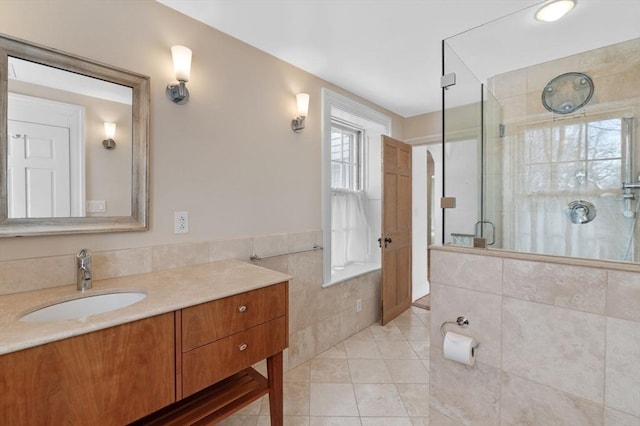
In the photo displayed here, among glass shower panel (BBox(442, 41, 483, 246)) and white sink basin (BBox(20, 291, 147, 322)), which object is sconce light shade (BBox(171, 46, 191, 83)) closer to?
white sink basin (BBox(20, 291, 147, 322))

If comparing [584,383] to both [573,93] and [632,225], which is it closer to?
[632,225]

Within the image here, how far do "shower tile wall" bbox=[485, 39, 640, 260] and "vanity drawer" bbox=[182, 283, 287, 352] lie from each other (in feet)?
4.01

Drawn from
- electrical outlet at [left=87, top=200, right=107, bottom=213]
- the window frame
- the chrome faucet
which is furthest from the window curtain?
the chrome faucet

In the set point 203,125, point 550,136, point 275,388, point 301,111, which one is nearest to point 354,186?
point 301,111

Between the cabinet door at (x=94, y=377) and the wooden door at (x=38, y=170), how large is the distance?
0.71 meters

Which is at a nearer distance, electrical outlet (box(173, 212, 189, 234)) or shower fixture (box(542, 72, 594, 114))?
electrical outlet (box(173, 212, 189, 234))

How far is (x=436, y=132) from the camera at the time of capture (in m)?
3.41

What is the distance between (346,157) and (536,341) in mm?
2386

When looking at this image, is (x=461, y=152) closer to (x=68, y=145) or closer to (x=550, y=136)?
(x=550, y=136)

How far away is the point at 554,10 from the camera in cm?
154

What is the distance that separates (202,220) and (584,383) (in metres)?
1.99

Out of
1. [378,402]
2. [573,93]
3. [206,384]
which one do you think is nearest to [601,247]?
[573,93]

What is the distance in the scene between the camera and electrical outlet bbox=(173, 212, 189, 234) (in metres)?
1.62

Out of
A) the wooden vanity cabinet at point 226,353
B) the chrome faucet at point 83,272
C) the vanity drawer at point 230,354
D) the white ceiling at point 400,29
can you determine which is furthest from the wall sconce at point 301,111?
the chrome faucet at point 83,272
